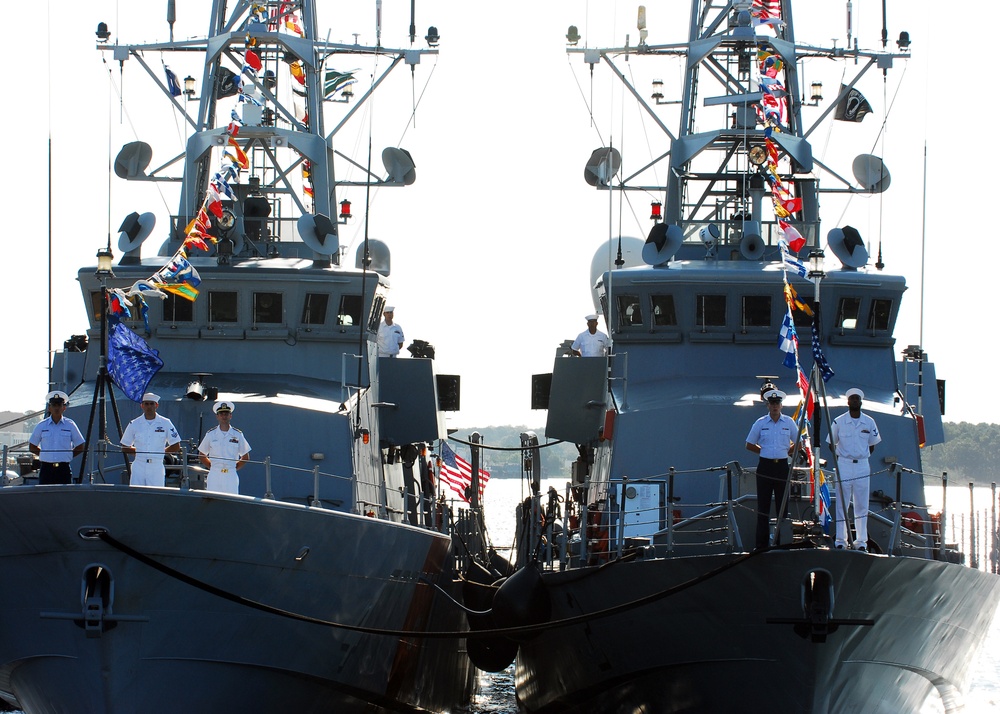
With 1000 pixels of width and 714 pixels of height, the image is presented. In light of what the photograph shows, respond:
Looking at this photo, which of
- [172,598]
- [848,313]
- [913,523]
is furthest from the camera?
[848,313]

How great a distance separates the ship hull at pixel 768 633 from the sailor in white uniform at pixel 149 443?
12.9ft

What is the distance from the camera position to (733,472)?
1309 centimetres

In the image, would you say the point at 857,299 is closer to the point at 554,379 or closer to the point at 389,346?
the point at 554,379

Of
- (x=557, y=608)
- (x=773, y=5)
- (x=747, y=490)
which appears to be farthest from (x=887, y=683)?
(x=773, y=5)

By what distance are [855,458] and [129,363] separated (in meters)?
6.23

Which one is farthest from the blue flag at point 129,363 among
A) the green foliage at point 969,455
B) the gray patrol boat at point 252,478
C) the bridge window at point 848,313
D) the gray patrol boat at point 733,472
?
the green foliage at point 969,455

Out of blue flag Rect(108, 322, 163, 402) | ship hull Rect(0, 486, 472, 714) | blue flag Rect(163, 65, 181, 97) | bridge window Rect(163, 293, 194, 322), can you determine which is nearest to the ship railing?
ship hull Rect(0, 486, 472, 714)

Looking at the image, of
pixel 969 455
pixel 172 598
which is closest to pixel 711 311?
pixel 172 598

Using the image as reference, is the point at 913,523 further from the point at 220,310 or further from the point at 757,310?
the point at 220,310

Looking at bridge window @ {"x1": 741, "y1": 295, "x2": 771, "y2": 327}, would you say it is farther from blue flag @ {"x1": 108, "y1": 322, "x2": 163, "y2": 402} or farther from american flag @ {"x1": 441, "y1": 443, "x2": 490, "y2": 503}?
blue flag @ {"x1": 108, "y1": 322, "x2": 163, "y2": 402}

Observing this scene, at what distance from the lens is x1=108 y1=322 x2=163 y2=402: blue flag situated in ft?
40.1

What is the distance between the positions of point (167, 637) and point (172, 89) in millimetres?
9531

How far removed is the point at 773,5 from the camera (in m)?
18.9

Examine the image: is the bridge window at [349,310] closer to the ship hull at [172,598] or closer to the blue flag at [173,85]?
the ship hull at [172,598]
